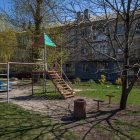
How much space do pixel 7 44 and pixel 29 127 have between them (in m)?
26.0

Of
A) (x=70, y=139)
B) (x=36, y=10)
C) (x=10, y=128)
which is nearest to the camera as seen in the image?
(x=70, y=139)

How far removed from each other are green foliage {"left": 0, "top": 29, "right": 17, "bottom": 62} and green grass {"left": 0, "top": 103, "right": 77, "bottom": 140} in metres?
21.4

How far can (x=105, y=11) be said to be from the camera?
35.5ft

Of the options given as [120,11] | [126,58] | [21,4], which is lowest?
[126,58]

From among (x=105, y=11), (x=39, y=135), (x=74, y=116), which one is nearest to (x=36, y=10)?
(x=105, y=11)

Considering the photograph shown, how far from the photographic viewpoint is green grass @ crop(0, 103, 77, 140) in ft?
25.8

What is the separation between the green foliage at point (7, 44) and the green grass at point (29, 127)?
21.4 m

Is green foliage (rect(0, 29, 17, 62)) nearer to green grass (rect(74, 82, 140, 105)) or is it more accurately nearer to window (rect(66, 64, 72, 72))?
green grass (rect(74, 82, 140, 105))

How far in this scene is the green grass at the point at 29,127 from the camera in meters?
7.88

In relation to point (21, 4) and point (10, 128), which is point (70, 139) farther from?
point (21, 4)

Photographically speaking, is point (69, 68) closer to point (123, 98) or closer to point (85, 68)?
point (85, 68)

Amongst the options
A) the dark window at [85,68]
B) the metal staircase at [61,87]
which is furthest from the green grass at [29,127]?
the dark window at [85,68]

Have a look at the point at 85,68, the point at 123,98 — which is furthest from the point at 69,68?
the point at 123,98

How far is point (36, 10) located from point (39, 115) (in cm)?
1658
